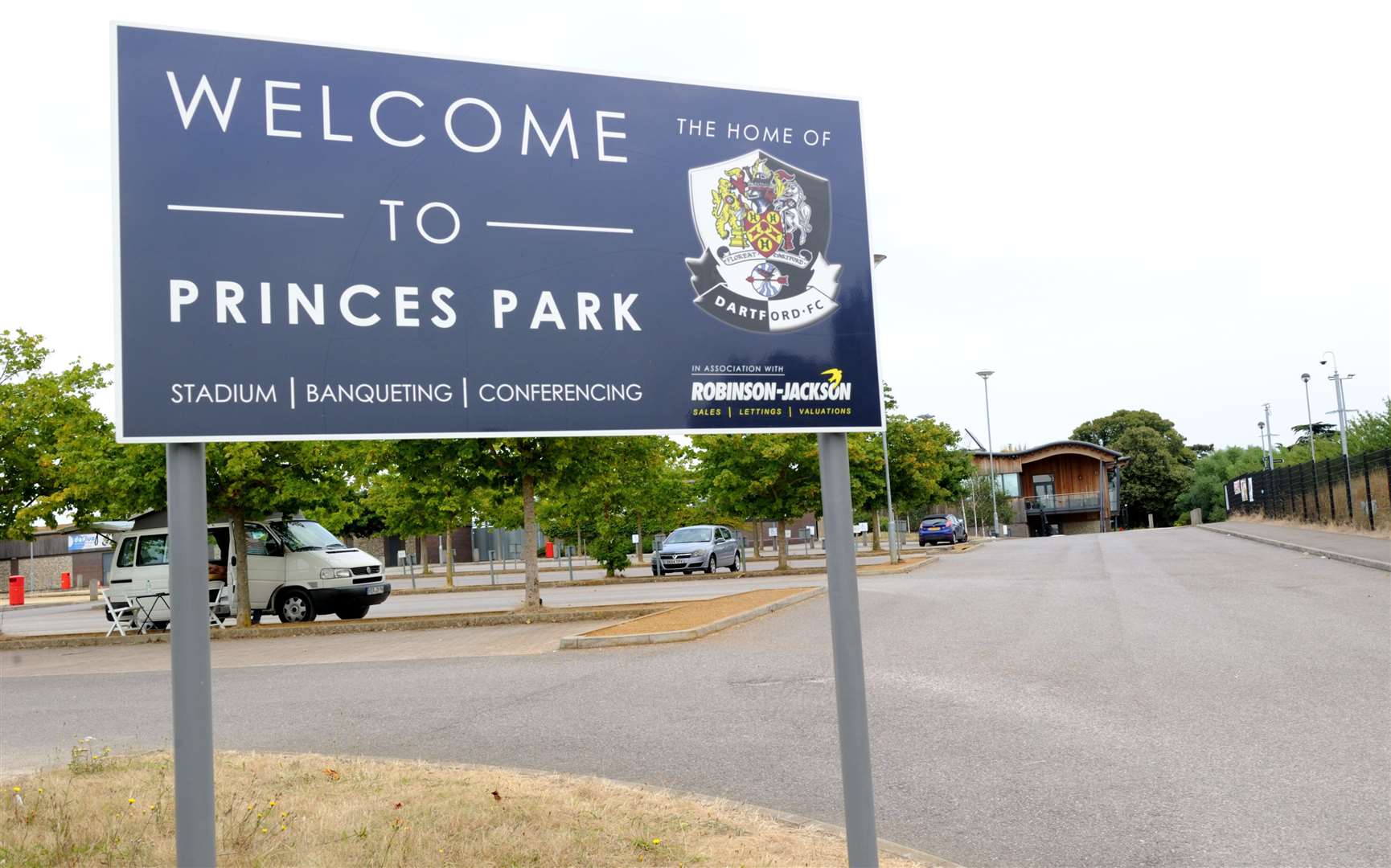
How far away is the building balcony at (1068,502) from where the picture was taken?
293 ft

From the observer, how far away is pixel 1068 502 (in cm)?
8950

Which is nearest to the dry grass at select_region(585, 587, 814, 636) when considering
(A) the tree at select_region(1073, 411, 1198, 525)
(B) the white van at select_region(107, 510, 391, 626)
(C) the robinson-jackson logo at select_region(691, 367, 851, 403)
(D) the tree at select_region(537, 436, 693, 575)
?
(B) the white van at select_region(107, 510, 391, 626)

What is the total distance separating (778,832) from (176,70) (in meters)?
4.34

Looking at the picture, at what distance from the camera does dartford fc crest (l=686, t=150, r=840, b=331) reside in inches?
163

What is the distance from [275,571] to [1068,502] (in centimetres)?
8018

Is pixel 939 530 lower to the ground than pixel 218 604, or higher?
lower

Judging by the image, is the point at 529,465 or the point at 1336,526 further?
the point at 1336,526

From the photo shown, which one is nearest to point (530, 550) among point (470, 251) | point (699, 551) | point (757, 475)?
point (757, 475)

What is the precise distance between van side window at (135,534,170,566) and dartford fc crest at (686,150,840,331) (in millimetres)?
18706

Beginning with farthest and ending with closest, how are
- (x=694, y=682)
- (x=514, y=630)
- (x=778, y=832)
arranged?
(x=514, y=630) < (x=694, y=682) < (x=778, y=832)

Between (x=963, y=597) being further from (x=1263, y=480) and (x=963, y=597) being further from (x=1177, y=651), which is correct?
(x=1263, y=480)

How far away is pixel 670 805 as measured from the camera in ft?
19.3

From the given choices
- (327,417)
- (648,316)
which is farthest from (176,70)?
(648,316)

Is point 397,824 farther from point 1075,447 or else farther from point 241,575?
point 1075,447
